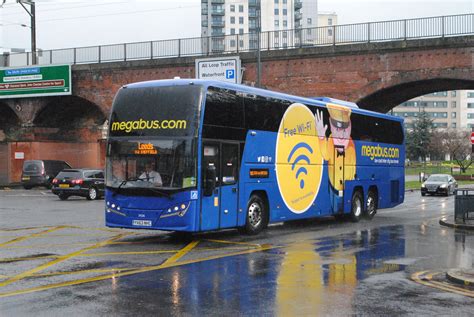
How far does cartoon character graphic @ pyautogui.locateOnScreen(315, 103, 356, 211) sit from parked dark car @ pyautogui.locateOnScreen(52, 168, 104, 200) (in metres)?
15.4

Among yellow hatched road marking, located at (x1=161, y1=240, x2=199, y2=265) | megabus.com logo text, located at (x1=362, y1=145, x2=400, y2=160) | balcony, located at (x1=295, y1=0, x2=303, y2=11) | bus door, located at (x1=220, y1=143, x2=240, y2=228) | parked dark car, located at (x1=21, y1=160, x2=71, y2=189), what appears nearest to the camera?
yellow hatched road marking, located at (x1=161, y1=240, x2=199, y2=265)

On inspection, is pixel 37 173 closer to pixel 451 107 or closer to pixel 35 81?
pixel 35 81

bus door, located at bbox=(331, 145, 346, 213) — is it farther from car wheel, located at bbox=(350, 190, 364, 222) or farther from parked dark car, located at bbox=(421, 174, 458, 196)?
parked dark car, located at bbox=(421, 174, 458, 196)

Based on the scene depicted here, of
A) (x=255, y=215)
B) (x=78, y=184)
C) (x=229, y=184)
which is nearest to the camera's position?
(x=229, y=184)

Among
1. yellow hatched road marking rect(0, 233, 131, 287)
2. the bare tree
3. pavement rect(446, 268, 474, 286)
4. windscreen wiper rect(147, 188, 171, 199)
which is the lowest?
yellow hatched road marking rect(0, 233, 131, 287)

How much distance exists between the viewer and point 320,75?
3206 cm

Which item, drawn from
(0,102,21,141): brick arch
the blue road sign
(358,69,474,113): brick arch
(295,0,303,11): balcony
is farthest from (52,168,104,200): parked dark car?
(295,0,303,11): balcony

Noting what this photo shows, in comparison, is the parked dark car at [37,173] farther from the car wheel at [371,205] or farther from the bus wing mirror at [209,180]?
the bus wing mirror at [209,180]

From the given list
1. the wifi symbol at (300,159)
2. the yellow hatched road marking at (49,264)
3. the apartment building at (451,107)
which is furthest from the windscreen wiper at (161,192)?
the apartment building at (451,107)

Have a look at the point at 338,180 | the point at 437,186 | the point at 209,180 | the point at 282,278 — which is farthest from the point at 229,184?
the point at 437,186

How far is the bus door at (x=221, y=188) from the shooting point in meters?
13.6

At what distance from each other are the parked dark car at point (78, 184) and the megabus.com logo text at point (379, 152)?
15326 millimetres

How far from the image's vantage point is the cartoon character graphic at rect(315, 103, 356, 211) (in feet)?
60.1

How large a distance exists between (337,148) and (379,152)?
3.15 m
